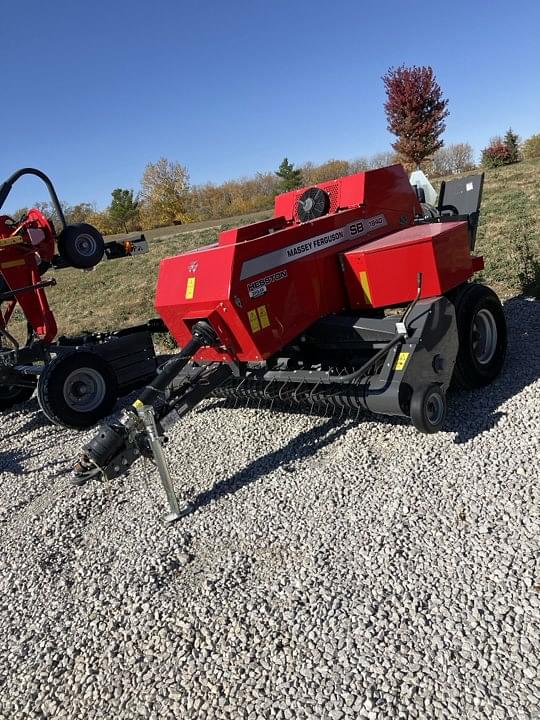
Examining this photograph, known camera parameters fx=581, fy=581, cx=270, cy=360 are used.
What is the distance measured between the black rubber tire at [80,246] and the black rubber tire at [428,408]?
4.26 metres

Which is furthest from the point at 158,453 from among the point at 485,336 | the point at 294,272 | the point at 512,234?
the point at 512,234

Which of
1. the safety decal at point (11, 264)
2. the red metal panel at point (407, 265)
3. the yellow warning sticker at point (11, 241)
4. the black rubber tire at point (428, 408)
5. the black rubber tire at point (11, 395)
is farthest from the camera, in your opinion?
the black rubber tire at point (11, 395)

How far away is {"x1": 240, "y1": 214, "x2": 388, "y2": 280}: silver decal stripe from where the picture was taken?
458 cm

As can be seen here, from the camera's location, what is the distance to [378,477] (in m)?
4.19

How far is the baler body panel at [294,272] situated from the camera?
4566mm

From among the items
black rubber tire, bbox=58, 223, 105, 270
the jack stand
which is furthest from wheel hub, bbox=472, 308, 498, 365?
black rubber tire, bbox=58, 223, 105, 270

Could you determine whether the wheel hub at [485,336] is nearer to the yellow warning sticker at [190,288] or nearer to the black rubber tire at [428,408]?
the black rubber tire at [428,408]

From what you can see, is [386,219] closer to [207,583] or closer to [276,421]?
[276,421]

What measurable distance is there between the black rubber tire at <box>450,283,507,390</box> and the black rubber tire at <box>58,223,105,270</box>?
4.10 metres

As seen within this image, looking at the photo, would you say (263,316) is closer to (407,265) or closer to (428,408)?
(407,265)

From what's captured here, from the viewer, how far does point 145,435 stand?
4.27 meters


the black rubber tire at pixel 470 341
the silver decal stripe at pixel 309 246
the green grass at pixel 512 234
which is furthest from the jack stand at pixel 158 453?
the green grass at pixel 512 234

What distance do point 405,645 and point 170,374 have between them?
2.42 meters

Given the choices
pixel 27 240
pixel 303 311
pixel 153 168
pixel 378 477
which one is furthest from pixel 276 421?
pixel 153 168
